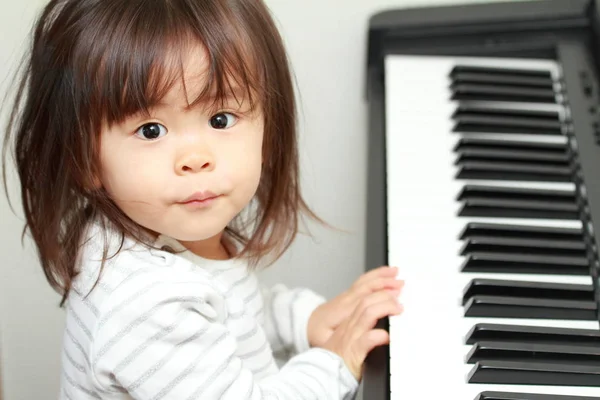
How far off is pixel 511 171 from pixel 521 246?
0.18m

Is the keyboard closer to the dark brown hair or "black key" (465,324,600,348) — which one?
"black key" (465,324,600,348)

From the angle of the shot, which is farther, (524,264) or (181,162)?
(524,264)

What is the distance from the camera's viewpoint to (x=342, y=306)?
139cm

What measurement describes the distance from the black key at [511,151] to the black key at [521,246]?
20 cm

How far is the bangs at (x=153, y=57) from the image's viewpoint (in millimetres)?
1039

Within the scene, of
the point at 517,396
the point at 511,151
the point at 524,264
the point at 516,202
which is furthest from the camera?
the point at 511,151

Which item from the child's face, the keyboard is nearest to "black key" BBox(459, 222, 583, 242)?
the keyboard

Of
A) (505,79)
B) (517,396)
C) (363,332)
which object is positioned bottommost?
(517,396)

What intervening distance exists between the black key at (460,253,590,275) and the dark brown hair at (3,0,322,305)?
0.91ft

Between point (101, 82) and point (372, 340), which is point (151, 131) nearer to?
point (101, 82)

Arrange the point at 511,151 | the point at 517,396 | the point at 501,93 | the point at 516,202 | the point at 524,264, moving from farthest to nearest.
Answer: the point at 501,93 < the point at 511,151 < the point at 516,202 < the point at 524,264 < the point at 517,396

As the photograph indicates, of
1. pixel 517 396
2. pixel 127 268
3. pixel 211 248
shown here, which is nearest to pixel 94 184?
pixel 127 268

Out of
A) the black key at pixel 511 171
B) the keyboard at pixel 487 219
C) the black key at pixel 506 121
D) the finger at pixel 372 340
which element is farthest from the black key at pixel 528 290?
the black key at pixel 506 121

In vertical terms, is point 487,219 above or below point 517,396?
above
